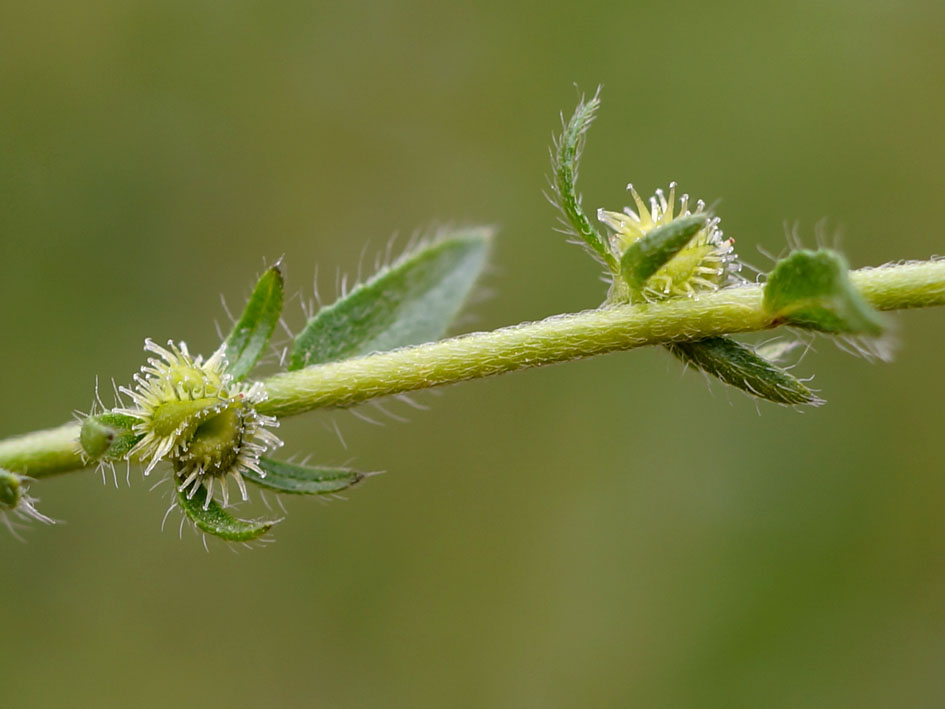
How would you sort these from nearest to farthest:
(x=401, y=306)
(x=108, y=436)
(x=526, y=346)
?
(x=108, y=436) → (x=526, y=346) → (x=401, y=306)

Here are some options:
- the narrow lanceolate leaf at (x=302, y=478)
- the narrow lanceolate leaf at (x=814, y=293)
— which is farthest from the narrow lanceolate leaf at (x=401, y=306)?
the narrow lanceolate leaf at (x=814, y=293)

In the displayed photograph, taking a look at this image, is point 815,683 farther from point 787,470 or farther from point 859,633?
point 787,470

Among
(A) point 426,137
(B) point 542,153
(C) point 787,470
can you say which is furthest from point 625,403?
(A) point 426,137

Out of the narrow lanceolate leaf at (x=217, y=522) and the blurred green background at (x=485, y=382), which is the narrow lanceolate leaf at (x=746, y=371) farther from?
the blurred green background at (x=485, y=382)

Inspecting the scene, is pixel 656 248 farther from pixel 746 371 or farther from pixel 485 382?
pixel 485 382

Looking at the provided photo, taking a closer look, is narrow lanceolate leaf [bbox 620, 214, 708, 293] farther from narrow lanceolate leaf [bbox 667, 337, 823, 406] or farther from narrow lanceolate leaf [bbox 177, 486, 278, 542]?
narrow lanceolate leaf [bbox 177, 486, 278, 542]

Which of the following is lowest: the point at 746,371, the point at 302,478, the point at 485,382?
the point at 746,371

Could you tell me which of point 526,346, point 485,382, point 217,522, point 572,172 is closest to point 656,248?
point 572,172
